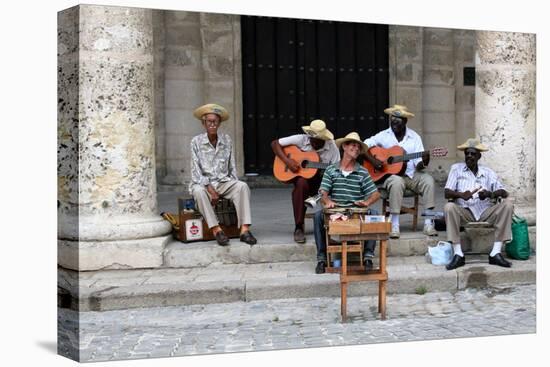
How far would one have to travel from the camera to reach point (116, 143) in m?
7.11

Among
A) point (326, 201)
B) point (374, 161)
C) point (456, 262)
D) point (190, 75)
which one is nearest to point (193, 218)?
point (326, 201)

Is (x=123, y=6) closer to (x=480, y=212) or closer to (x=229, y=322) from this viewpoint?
(x=229, y=322)

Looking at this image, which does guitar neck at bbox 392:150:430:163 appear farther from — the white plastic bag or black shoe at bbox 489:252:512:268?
black shoe at bbox 489:252:512:268

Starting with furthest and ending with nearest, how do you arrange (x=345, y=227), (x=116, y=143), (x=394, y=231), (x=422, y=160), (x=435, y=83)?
1. (x=435, y=83)
2. (x=422, y=160)
3. (x=394, y=231)
4. (x=116, y=143)
5. (x=345, y=227)

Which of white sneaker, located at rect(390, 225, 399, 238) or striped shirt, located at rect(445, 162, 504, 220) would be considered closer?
striped shirt, located at rect(445, 162, 504, 220)

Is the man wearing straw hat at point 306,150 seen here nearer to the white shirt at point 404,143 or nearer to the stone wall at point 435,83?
the white shirt at point 404,143

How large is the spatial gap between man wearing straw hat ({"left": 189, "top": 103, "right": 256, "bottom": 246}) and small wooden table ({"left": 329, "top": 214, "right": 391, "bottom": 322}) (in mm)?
1431

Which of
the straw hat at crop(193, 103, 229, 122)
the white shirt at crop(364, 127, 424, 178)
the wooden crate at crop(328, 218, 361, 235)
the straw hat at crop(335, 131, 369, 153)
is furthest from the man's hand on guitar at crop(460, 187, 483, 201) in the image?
the straw hat at crop(193, 103, 229, 122)

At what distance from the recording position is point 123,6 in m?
6.89

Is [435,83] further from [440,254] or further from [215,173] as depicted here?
[215,173]

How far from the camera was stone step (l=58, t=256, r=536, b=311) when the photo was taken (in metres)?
6.98

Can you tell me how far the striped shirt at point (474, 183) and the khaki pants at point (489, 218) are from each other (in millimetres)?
54

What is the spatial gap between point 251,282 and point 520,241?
8.87ft

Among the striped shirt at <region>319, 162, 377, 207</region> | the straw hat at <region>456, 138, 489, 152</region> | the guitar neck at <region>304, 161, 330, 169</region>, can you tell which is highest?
the straw hat at <region>456, 138, 489, 152</region>
